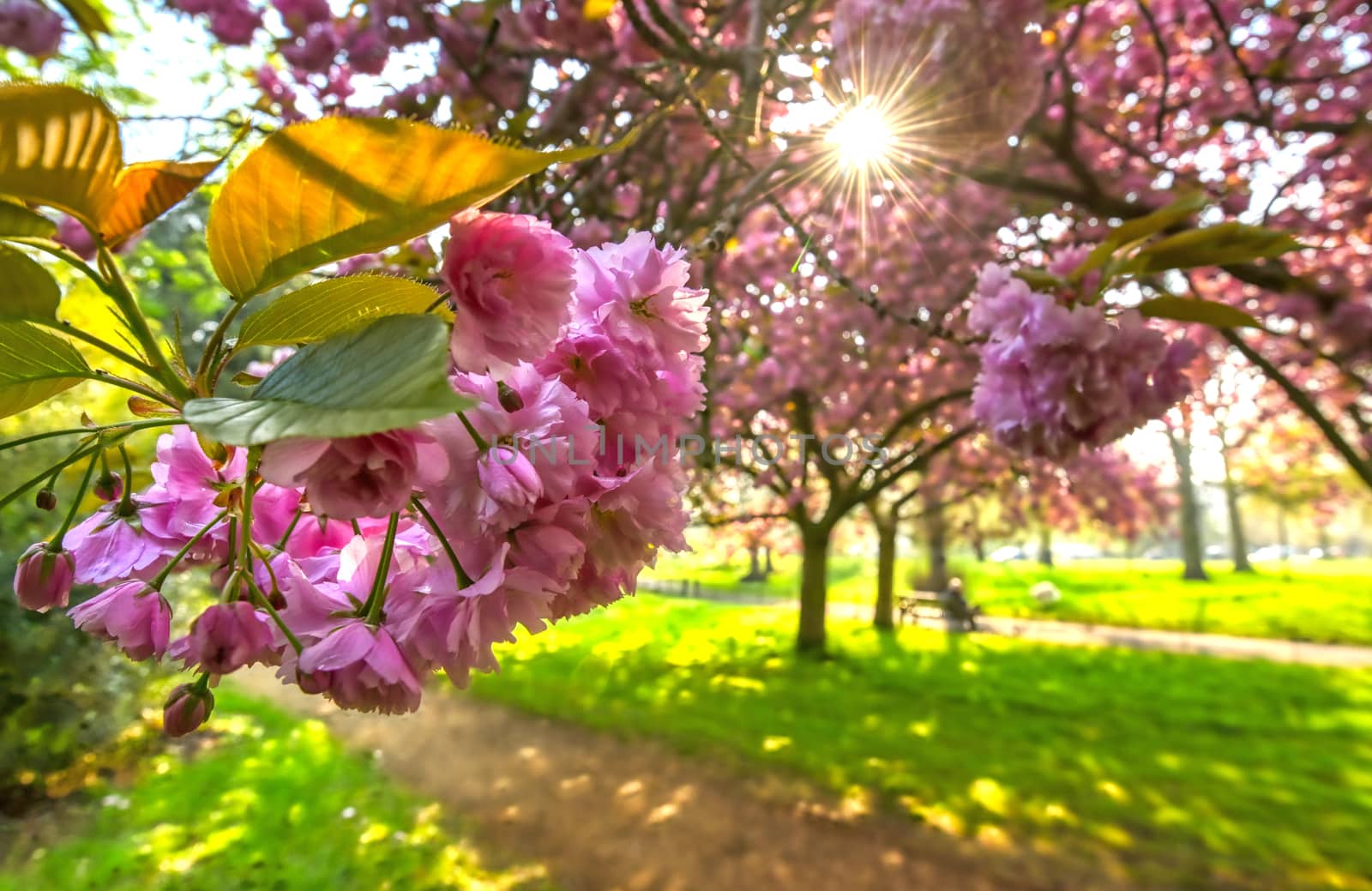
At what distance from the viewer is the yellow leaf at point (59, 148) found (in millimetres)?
331

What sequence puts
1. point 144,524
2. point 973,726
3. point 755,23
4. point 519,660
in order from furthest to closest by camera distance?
point 519,660 → point 973,726 → point 755,23 → point 144,524

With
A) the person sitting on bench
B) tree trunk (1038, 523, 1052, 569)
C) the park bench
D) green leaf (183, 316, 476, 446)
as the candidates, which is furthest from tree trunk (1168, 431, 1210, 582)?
green leaf (183, 316, 476, 446)

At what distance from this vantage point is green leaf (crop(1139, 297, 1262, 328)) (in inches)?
36.9

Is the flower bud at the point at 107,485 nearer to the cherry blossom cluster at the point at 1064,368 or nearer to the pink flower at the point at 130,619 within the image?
the pink flower at the point at 130,619

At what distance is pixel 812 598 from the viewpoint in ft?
27.4

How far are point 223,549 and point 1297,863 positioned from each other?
195 inches

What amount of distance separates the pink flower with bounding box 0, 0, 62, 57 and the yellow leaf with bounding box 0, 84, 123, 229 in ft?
10.1

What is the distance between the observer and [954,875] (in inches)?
137

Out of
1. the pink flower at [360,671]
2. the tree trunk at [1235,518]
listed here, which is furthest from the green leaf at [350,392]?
the tree trunk at [1235,518]

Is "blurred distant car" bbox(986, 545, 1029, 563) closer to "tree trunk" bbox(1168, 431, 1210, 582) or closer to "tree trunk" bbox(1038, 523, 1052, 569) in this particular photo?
"tree trunk" bbox(1038, 523, 1052, 569)

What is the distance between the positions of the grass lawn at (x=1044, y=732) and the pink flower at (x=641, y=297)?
4167 mm

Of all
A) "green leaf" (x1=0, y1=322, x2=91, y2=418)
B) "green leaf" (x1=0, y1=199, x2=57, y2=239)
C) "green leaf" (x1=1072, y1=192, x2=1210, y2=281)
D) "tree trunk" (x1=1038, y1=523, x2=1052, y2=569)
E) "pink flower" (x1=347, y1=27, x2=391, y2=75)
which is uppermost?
"pink flower" (x1=347, y1=27, x2=391, y2=75)

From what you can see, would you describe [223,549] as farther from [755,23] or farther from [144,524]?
[755,23]

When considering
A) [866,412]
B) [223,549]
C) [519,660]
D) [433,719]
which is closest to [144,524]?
[223,549]
